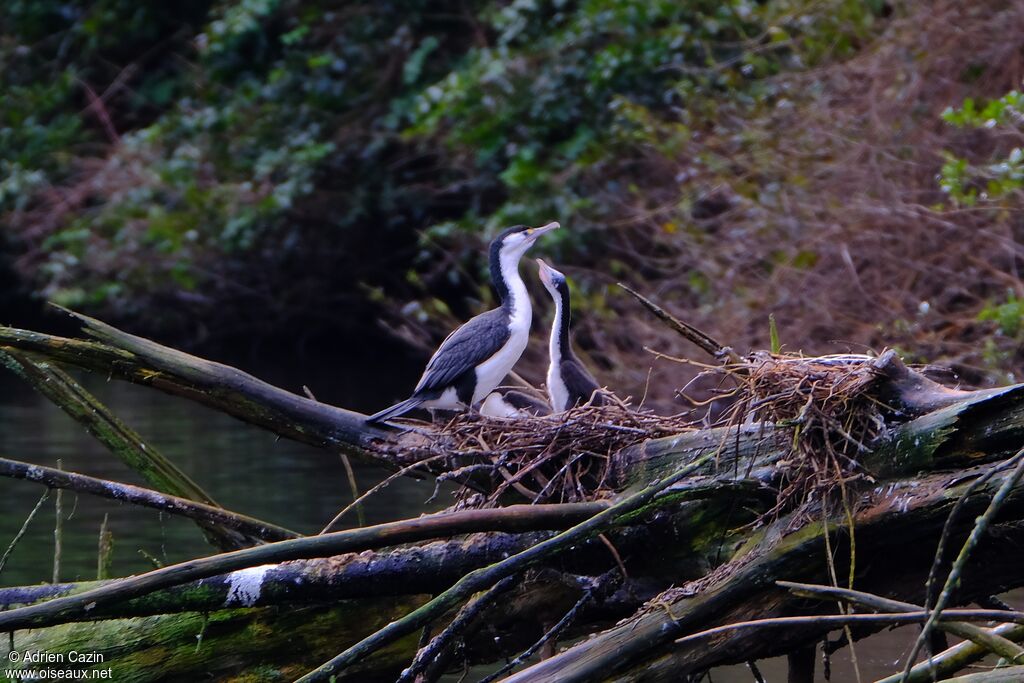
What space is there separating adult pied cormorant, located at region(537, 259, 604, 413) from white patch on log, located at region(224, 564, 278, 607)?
1.58m

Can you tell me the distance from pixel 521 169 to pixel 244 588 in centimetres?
904

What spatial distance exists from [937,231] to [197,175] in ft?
29.2

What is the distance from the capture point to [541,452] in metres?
3.78

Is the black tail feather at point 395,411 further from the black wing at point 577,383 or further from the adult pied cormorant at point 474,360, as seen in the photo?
the black wing at point 577,383

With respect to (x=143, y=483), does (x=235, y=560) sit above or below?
above

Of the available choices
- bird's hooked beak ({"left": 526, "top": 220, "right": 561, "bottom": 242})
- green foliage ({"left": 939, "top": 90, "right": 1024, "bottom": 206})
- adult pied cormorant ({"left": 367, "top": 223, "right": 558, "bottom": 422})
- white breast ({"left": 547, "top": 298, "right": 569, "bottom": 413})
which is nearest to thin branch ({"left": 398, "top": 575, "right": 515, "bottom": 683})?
adult pied cormorant ({"left": 367, "top": 223, "right": 558, "bottom": 422})

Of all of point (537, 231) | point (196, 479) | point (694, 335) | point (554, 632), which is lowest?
point (196, 479)

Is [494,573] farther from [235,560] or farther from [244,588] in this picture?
[244,588]

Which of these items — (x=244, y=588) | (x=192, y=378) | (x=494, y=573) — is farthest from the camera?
(x=192, y=378)

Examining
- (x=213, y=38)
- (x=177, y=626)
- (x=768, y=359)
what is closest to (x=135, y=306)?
(x=213, y=38)

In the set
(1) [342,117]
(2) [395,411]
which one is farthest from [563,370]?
(1) [342,117]

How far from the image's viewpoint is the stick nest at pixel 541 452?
373cm

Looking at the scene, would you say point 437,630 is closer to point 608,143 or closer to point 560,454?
point 560,454

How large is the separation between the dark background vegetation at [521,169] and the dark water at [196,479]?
5.35ft
